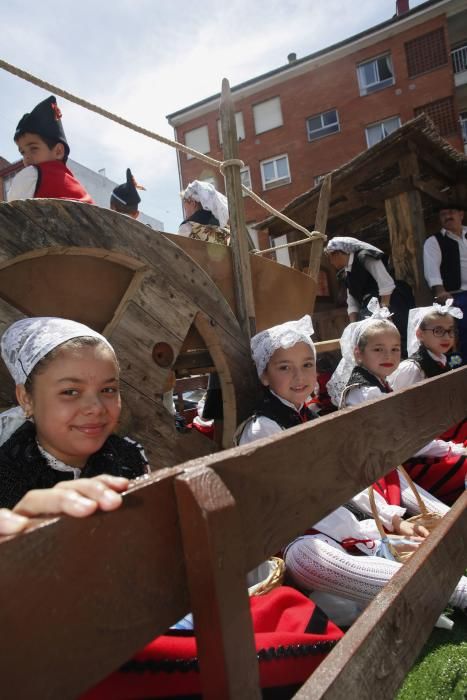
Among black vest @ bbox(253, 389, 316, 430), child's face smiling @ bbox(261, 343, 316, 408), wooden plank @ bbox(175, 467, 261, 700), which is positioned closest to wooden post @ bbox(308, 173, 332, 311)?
child's face smiling @ bbox(261, 343, 316, 408)

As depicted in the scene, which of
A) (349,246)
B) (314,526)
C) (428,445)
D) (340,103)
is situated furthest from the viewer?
(340,103)

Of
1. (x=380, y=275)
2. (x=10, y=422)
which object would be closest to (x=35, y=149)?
(x=10, y=422)

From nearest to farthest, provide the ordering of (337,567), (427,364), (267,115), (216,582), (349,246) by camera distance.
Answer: (216,582) < (337,567) < (427,364) < (349,246) < (267,115)

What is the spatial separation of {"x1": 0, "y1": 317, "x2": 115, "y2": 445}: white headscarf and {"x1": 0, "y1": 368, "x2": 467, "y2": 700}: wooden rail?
0.91m

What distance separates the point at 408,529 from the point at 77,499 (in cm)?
211

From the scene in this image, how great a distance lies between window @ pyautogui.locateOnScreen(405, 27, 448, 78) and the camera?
18.3 meters

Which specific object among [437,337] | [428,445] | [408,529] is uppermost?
[437,337]

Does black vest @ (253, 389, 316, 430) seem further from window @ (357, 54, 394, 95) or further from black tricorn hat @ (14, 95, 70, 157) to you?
window @ (357, 54, 394, 95)

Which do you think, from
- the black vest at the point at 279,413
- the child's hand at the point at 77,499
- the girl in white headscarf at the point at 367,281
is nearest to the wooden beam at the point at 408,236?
the girl in white headscarf at the point at 367,281

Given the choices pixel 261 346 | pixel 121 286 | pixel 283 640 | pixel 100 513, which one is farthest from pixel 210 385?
pixel 100 513

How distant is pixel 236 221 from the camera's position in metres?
2.76

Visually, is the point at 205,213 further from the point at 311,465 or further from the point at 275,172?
the point at 275,172

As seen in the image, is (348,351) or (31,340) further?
(348,351)

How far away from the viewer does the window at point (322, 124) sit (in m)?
21.2
